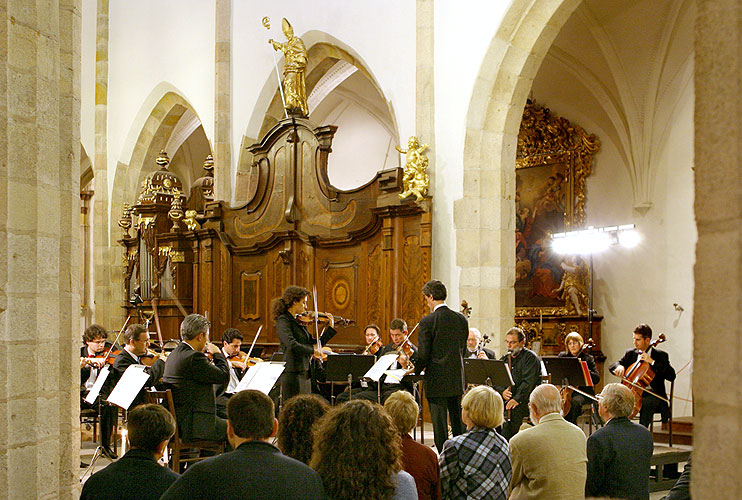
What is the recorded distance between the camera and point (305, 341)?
6551 mm

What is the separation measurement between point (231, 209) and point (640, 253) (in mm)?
6262

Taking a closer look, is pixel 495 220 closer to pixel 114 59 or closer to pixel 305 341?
pixel 305 341

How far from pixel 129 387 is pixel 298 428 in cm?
295

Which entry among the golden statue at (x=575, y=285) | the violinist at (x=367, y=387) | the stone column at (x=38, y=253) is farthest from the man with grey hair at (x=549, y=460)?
the golden statue at (x=575, y=285)

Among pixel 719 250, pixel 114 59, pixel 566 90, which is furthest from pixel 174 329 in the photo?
pixel 719 250

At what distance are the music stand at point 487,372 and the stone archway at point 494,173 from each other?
2762 millimetres

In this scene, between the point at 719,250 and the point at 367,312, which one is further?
the point at 367,312

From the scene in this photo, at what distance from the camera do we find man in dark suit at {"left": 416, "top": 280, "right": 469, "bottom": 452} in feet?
21.1

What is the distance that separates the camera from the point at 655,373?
7.94m

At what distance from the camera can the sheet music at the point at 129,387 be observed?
5746 mm

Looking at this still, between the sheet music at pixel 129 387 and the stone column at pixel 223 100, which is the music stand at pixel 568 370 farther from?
the stone column at pixel 223 100

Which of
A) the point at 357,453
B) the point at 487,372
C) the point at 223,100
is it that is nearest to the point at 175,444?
the point at 487,372

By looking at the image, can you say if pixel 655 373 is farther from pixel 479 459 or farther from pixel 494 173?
pixel 479 459

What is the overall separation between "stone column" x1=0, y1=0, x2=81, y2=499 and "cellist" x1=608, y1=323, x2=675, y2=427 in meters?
5.10
